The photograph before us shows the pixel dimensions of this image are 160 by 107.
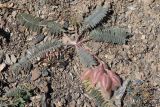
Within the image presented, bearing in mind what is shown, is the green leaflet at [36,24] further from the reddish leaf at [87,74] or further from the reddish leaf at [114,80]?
the reddish leaf at [114,80]

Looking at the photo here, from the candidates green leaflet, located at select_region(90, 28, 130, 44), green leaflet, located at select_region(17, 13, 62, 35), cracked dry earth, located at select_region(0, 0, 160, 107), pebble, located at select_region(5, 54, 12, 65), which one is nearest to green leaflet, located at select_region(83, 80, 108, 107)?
cracked dry earth, located at select_region(0, 0, 160, 107)

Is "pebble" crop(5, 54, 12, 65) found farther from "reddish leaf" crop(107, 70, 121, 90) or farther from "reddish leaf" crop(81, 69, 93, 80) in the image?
"reddish leaf" crop(107, 70, 121, 90)

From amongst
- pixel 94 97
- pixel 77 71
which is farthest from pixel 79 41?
pixel 94 97

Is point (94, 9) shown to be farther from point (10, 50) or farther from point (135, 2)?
point (10, 50)

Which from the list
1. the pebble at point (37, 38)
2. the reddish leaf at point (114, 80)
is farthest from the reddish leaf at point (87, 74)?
the pebble at point (37, 38)

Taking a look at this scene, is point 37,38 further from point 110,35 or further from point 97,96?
point 97,96

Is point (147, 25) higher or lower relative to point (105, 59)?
higher
